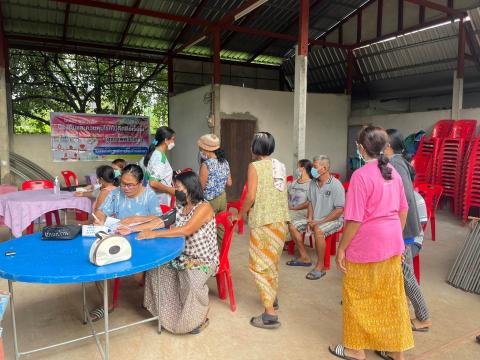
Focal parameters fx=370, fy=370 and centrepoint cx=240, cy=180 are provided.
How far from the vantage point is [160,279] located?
2.66 metres

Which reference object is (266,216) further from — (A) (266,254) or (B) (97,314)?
(B) (97,314)

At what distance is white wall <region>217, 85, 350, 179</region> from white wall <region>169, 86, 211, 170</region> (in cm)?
60

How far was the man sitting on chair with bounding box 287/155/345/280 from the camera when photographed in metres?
3.83

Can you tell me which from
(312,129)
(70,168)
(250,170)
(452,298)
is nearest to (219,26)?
(312,129)

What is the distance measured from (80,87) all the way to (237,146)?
4.54 metres

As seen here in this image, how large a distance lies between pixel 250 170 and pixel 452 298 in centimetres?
217

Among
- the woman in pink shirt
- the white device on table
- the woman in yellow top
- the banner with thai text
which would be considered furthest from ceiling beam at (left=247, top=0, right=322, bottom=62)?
the white device on table

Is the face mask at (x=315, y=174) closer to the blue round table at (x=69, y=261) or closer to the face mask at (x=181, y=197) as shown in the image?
the face mask at (x=181, y=197)

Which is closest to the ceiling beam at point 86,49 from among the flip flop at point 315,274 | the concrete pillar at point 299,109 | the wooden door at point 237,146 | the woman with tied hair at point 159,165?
the wooden door at point 237,146

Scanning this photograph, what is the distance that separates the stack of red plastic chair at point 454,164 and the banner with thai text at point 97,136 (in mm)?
6912

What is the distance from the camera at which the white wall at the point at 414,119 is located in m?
7.92

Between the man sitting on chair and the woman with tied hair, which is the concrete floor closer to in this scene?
the man sitting on chair

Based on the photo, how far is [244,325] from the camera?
2.74 m

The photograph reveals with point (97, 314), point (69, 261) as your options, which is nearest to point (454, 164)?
point (97, 314)
